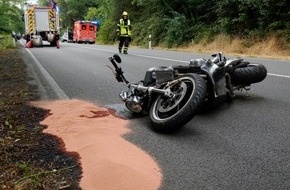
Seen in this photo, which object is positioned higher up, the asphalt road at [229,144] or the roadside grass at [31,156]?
the asphalt road at [229,144]

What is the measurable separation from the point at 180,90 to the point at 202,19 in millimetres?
20741

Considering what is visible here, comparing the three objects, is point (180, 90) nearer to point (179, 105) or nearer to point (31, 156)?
point (179, 105)

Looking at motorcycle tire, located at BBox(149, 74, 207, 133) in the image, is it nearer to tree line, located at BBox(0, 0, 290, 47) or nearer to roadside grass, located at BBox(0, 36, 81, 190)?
roadside grass, located at BBox(0, 36, 81, 190)

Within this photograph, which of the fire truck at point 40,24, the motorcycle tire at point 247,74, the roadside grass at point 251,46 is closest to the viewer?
the motorcycle tire at point 247,74

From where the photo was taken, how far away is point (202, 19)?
24062mm

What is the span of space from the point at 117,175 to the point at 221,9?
19099mm

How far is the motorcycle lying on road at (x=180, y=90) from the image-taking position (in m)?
3.74

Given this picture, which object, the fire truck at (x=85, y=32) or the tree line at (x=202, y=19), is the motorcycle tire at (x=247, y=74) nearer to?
the tree line at (x=202, y=19)

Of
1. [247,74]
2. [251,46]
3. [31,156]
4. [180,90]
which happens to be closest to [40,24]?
[251,46]

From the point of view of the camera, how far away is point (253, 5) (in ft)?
59.5

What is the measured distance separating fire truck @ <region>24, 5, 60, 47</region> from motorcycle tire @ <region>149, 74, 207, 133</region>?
2058 cm

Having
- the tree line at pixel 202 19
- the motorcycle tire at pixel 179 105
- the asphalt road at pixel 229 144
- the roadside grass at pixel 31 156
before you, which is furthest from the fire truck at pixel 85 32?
the motorcycle tire at pixel 179 105

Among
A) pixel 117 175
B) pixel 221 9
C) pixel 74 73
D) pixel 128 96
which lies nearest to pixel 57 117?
pixel 128 96

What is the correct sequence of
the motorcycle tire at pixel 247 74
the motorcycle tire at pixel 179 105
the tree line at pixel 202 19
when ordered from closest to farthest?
the motorcycle tire at pixel 179 105, the motorcycle tire at pixel 247 74, the tree line at pixel 202 19
